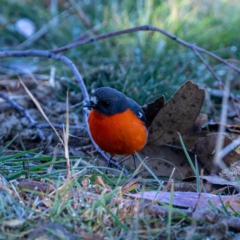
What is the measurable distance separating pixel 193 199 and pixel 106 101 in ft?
5.19

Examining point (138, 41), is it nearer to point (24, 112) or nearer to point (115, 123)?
point (24, 112)

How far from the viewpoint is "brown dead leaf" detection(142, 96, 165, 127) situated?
12.8 feet

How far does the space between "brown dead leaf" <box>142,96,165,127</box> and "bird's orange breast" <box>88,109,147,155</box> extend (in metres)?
0.10

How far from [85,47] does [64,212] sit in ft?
15.1

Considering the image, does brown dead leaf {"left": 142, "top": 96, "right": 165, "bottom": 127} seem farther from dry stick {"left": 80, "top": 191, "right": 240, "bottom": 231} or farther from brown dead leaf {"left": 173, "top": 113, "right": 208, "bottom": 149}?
dry stick {"left": 80, "top": 191, "right": 240, "bottom": 231}

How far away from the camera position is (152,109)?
407 cm

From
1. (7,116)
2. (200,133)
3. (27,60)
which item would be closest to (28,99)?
(7,116)

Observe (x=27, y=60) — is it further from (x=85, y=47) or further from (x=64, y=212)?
(x=64, y=212)

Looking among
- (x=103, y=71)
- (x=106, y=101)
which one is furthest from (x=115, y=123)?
(x=103, y=71)

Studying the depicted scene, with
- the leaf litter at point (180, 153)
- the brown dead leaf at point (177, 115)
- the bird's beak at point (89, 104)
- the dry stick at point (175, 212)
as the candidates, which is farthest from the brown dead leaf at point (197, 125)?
the dry stick at point (175, 212)

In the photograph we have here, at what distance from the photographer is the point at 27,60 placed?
21.8ft

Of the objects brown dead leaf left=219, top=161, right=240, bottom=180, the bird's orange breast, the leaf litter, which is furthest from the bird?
brown dead leaf left=219, top=161, right=240, bottom=180

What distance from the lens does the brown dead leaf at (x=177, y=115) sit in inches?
146

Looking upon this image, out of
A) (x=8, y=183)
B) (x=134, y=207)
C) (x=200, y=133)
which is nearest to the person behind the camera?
(x=134, y=207)
